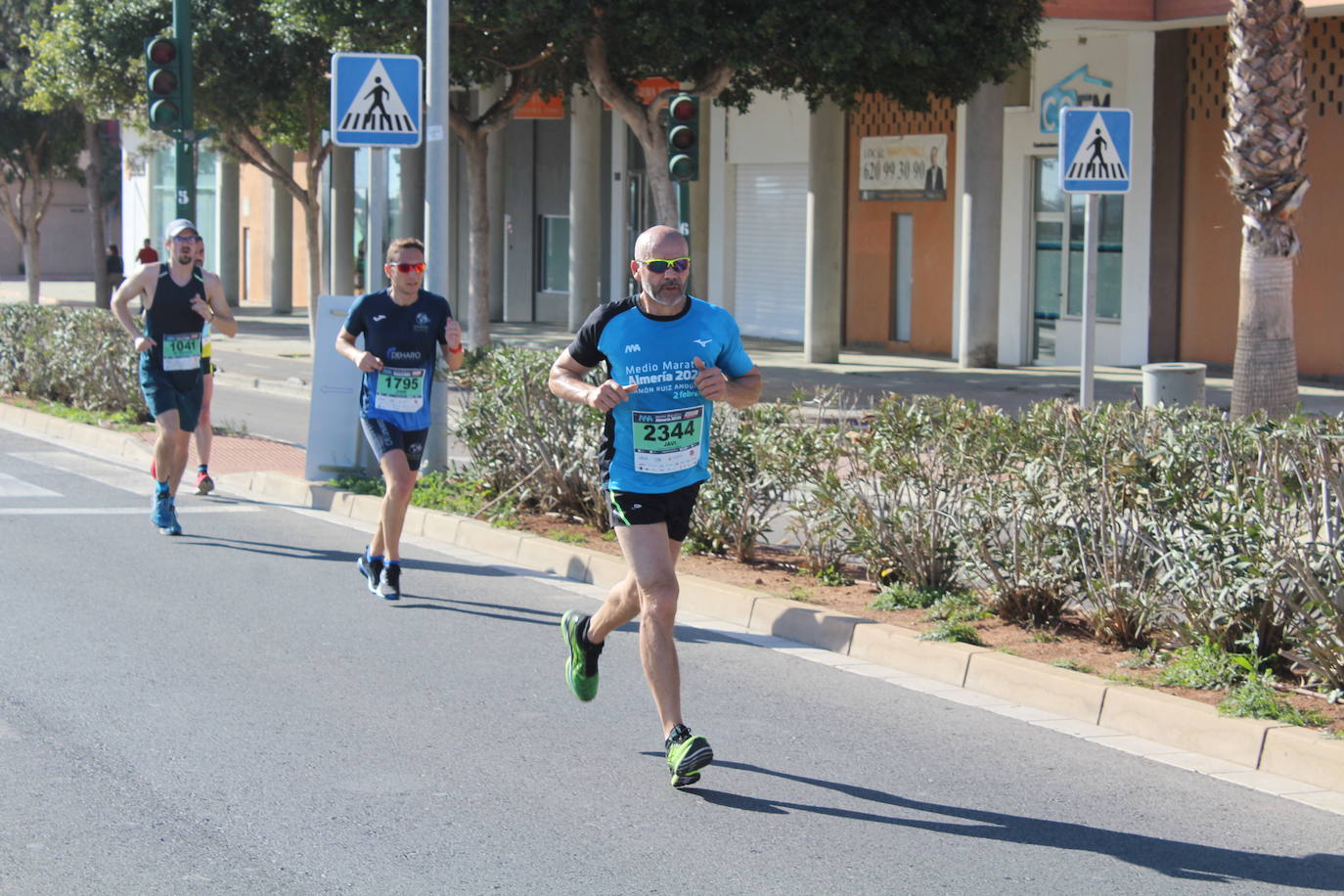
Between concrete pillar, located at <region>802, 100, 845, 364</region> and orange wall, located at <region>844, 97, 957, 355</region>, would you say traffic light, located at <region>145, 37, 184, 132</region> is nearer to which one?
concrete pillar, located at <region>802, 100, 845, 364</region>

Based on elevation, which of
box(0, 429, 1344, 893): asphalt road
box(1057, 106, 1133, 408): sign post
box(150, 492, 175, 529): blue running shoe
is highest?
box(1057, 106, 1133, 408): sign post

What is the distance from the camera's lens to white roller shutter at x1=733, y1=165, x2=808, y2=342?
2889cm

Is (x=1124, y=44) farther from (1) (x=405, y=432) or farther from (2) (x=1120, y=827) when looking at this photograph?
(2) (x=1120, y=827)

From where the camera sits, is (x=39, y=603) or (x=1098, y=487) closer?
(x=1098, y=487)

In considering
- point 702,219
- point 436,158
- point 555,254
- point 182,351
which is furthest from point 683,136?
point 555,254

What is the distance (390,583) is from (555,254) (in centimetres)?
2767

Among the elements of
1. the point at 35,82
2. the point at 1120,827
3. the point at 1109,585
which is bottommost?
the point at 1120,827

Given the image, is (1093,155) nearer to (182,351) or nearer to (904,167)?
(182,351)

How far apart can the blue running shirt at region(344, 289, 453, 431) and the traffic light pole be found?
7.21m

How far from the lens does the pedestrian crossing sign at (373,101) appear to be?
1148 cm

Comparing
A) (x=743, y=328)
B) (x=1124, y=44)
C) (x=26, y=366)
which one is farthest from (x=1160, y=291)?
(x=26, y=366)

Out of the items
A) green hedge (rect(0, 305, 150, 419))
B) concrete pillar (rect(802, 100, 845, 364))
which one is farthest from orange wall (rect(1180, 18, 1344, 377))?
green hedge (rect(0, 305, 150, 419))

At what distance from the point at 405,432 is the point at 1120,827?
4.72 meters

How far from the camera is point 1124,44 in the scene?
74.5ft
